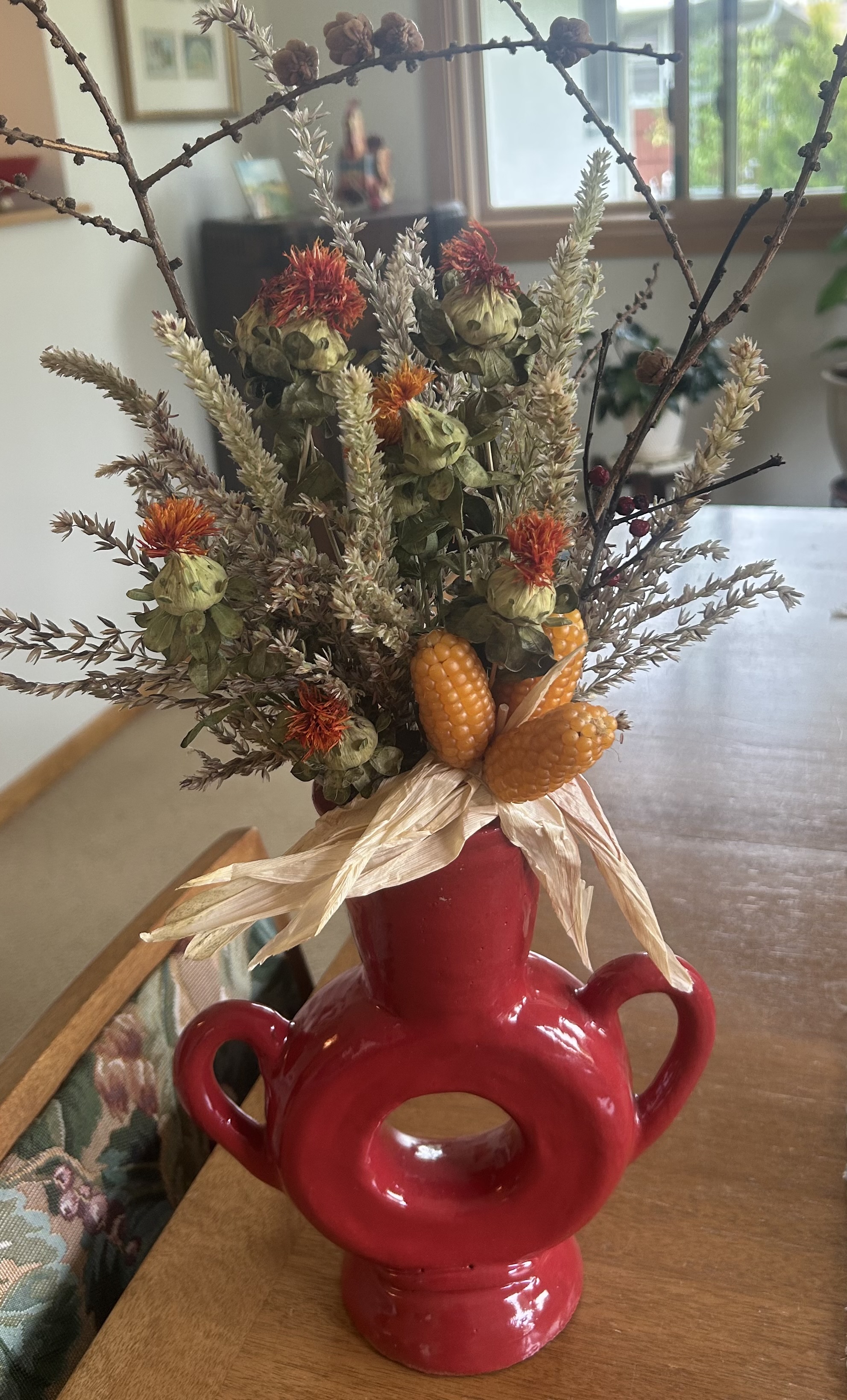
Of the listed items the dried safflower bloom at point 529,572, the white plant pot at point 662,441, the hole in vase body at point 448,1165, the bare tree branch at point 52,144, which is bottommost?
the white plant pot at point 662,441

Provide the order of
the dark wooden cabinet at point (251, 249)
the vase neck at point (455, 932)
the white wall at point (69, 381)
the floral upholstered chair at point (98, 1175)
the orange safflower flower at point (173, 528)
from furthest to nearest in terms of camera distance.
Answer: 1. the dark wooden cabinet at point (251, 249)
2. the white wall at point (69, 381)
3. the floral upholstered chair at point (98, 1175)
4. the vase neck at point (455, 932)
5. the orange safflower flower at point (173, 528)

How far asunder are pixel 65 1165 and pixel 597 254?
12.8 feet

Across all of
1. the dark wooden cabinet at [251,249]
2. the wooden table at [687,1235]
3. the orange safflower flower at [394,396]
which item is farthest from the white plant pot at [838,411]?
the orange safflower flower at [394,396]

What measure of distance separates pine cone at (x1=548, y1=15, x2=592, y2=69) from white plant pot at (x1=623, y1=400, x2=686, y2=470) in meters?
3.34

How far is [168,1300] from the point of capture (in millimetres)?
684

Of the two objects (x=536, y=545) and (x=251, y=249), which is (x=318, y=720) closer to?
(x=536, y=545)

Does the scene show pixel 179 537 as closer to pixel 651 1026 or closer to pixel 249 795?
pixel 651 1026

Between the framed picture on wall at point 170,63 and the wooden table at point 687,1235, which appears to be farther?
the framed picture on wall at point 170,63

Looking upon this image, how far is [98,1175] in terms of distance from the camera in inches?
30.2

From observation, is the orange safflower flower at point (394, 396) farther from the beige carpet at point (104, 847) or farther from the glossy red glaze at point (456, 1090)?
the beige carpet at point (104, 847)

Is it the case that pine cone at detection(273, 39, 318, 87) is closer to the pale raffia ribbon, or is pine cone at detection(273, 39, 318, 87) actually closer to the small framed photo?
the pale raffia ribbon

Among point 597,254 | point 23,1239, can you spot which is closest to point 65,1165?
point 23,1239

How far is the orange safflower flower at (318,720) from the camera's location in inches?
18.6

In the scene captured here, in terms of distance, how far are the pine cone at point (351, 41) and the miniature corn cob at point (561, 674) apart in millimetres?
242
